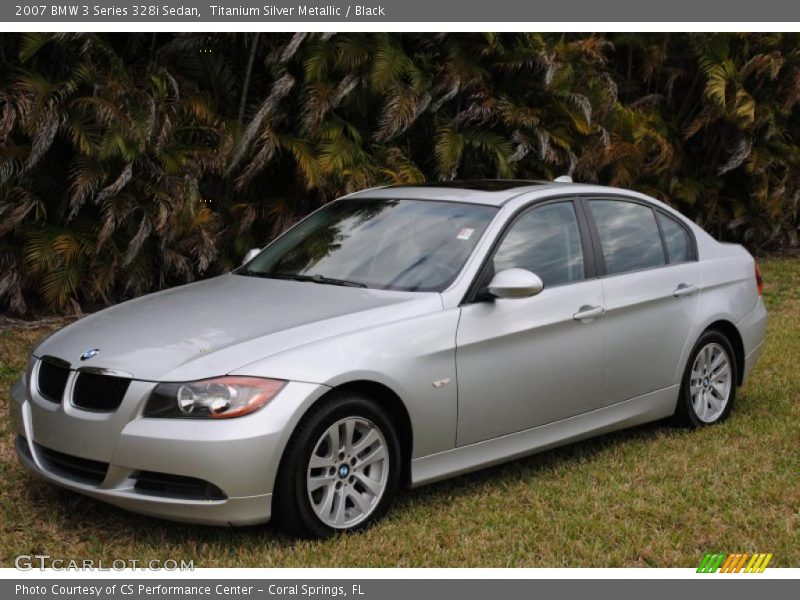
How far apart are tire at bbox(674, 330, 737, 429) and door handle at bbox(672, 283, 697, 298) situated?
317mm

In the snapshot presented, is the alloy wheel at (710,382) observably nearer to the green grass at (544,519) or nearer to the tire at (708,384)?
the tire at (708,384)

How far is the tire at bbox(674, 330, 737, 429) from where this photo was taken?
7.04 m

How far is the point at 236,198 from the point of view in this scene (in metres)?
12.0

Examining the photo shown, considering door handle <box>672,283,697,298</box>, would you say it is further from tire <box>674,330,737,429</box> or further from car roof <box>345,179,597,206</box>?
car roof <box>345,179,597,206</box>

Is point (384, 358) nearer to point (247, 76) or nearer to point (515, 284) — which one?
point (515, 284)

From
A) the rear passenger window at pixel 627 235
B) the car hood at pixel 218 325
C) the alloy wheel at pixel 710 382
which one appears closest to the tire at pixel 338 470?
the car hood at pixel 218 325

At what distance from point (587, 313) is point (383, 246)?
1.20m

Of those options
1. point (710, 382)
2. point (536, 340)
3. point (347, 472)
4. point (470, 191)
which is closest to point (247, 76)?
point (470, 191)

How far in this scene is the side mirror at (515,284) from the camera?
18.3ft

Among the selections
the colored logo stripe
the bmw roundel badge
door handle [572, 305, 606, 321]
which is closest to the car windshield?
door handle [572, 305, 606, 321]

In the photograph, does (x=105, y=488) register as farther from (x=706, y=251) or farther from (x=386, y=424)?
(x=706, y=251)

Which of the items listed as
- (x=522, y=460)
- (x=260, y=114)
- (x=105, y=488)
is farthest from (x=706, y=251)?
(x=260, y=114)

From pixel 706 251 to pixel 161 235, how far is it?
18.2 feet

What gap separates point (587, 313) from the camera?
616cm
